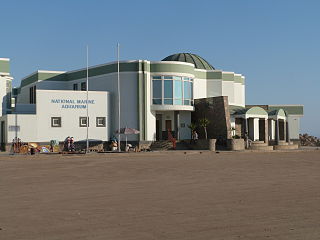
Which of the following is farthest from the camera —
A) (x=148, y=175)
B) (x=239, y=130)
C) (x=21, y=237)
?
(x=239, y=130)

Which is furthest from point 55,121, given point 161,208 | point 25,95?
point 161,208

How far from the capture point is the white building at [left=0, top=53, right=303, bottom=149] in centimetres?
3709

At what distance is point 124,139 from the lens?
1566 inches

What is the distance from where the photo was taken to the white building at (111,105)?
3709cm

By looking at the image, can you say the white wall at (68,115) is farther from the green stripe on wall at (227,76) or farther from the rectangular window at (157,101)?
the green stripe on wall at (227,76)

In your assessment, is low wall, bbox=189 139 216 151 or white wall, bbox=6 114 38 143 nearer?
white wall, bbox=6 114 38 143

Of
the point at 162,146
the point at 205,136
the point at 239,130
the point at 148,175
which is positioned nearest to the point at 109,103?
the point at 162,146

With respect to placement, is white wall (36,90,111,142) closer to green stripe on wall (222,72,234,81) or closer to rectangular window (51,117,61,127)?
rectangular window (51,117,61,127)

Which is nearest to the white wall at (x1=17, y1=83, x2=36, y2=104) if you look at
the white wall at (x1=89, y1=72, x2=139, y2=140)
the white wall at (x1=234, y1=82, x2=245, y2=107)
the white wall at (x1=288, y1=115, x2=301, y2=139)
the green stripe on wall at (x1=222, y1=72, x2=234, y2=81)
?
the white wall at (x1=89, y1=72, x2=139, y2=140)

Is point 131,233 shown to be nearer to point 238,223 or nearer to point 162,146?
point 238,223

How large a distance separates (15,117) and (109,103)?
8.62 metres

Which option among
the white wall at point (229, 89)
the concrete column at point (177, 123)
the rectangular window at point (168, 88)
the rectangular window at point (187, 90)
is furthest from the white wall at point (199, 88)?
the rectangular window at point (168, 88)

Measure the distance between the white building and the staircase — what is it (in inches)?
41.1

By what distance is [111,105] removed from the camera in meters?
40.6
